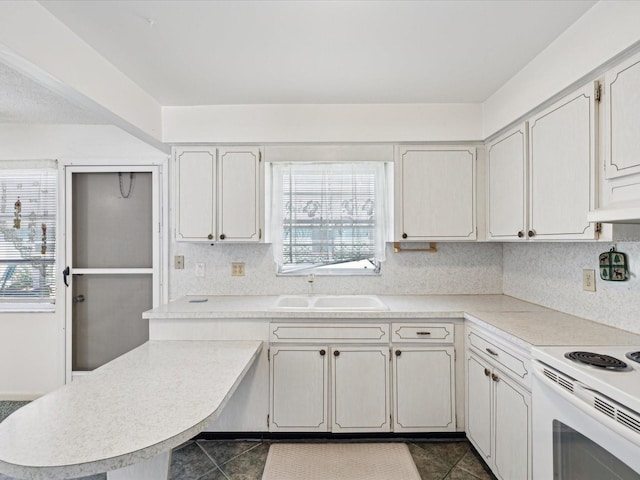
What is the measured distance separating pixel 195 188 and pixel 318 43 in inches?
55.3

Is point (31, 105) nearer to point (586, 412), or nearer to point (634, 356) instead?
point (586, 412)

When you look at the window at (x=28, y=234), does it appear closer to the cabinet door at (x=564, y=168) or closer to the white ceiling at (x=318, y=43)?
the white ceiling at (x=318, y=43)

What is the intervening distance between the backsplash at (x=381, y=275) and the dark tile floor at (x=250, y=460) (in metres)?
1.11

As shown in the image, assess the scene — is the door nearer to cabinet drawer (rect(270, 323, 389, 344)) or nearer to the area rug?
cabinet drawer (rect(270, 323, 389, 344))

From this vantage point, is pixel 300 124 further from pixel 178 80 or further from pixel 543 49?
pixel 543 49

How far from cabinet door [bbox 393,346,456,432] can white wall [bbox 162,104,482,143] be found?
1.57m

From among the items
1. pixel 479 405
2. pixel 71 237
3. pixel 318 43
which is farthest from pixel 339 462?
pixel 71 237

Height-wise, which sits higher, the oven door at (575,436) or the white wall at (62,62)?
the white wall at (62,62)

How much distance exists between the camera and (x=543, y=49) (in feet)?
5.91

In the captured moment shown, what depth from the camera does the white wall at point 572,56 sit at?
4.35 ft

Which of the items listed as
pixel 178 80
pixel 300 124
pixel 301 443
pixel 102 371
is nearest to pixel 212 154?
pixel 178 80

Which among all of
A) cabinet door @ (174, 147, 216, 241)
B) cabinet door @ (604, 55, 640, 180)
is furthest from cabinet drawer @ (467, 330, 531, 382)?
cabinet door @ (174, 147, 216, 241)

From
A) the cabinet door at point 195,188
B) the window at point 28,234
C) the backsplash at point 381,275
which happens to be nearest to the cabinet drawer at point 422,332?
the backsplash at point 381,275

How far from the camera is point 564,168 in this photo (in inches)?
65.5
